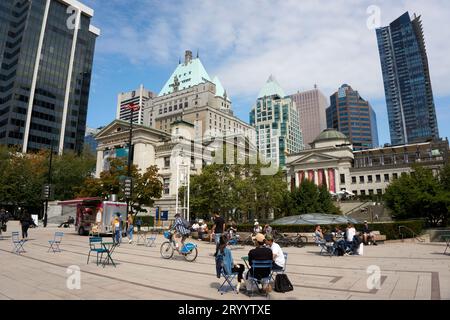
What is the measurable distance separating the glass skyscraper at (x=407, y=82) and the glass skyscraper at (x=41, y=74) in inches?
6554

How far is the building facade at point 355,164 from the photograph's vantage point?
75812mm

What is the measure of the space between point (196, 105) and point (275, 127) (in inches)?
2471

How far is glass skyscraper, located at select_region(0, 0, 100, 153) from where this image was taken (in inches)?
3666

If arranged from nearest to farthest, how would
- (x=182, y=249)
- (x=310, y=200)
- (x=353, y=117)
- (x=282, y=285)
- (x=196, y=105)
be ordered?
(x=282, y=285) < (x=182, y=249) < (x=310, y=200) < (x=196, y=105) < (x=353, y=117)

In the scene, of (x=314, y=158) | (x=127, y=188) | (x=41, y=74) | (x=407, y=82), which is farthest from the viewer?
(x=407, y=82)

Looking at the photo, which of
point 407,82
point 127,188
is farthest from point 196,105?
point 407,82

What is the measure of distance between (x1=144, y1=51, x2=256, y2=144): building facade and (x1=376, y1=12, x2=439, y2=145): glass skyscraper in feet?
336

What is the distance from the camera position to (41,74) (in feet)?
325

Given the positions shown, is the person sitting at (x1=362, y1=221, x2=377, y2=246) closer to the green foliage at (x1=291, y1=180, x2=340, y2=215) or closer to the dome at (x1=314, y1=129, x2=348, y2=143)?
the green foliage at (x1=291, y1=180, x2=340, y2=215)

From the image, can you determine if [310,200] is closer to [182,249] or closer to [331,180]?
[331,180]

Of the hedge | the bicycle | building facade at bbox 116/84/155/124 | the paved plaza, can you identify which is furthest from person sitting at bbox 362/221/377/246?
building facade at bbox 116/84/155/124

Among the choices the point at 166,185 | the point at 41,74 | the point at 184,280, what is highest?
the point at 41,74
